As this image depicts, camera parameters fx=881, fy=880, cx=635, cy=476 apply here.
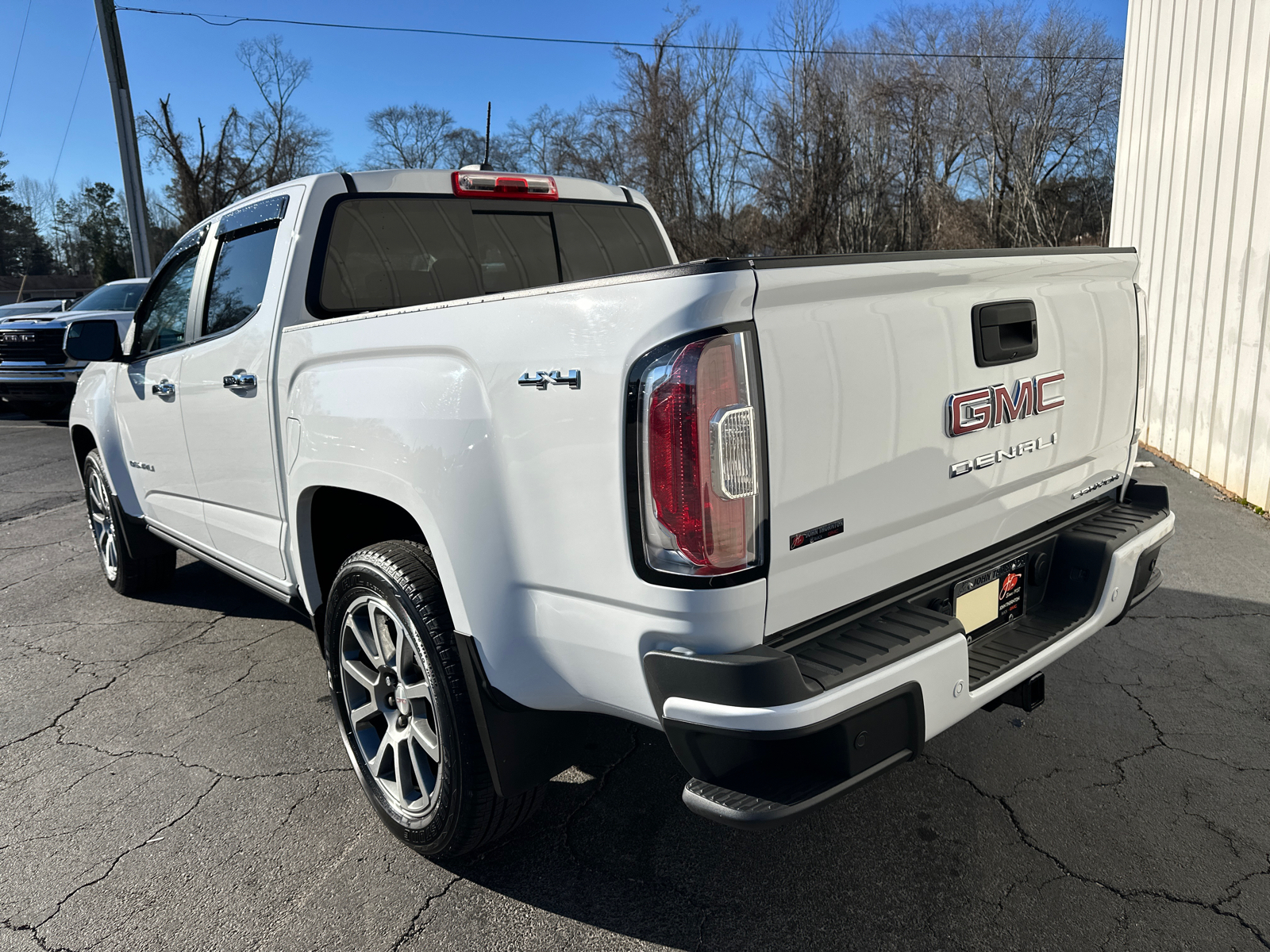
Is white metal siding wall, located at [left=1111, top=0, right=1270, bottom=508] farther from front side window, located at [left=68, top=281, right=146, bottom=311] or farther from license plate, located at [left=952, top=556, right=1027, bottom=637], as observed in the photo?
front side window, located at [left=68, top=281, right=146, bottom=311]

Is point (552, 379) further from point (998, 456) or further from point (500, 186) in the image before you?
point (500, 186)

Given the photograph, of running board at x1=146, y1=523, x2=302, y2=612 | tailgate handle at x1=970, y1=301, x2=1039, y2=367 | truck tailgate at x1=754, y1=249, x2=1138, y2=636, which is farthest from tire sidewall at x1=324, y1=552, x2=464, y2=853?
tailgate handle at x1=970, y1=301, x2=1039, y2=367

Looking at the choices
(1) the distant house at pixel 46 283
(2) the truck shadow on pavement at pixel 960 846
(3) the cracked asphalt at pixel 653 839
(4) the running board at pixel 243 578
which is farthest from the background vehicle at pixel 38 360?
(1) the distant house at pixel 46 283

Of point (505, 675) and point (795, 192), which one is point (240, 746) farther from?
point (795, 192)

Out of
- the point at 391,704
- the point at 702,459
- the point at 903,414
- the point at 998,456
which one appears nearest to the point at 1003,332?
the point at 998,456

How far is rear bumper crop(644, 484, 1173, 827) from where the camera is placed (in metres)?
1.71

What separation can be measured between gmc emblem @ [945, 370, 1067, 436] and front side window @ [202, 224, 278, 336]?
8.02ft

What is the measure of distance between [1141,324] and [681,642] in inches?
83.7

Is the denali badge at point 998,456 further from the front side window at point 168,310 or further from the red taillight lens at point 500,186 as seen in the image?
the front side window at point 168,310

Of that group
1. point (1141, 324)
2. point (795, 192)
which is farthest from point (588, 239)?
point (795, 192)

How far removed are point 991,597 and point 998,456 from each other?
0.41 m

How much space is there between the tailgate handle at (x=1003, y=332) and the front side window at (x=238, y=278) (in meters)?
2.46

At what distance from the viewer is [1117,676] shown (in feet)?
11.8

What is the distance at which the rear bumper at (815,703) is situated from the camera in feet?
5.60
